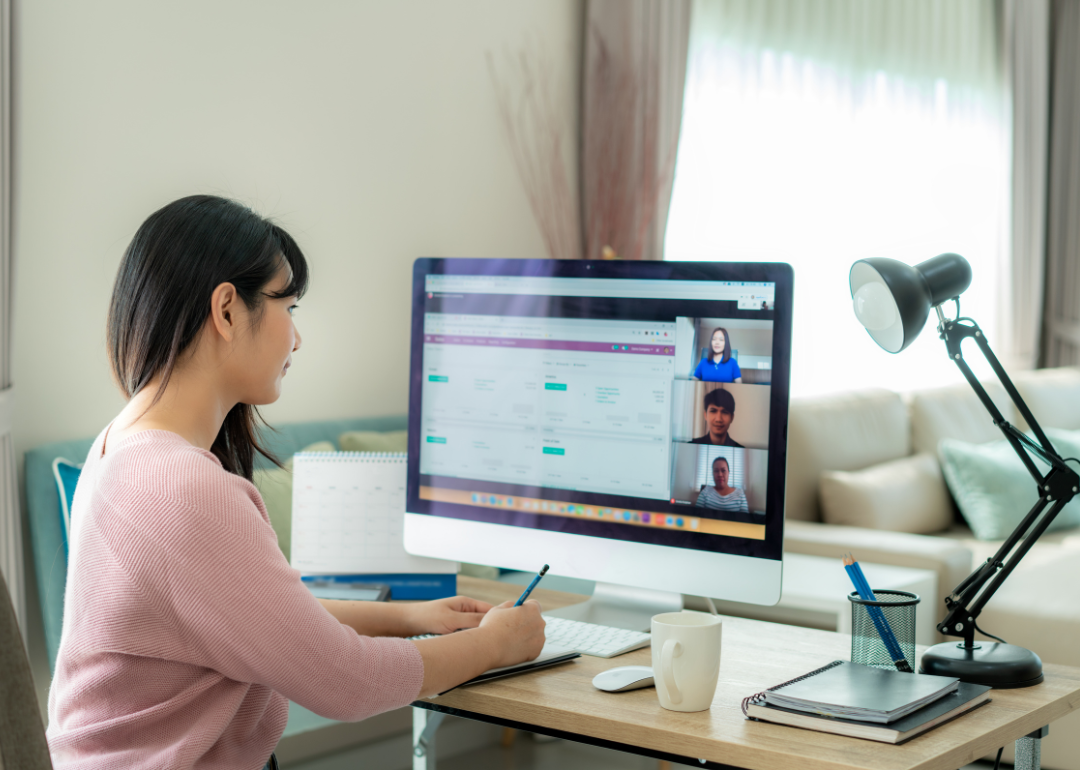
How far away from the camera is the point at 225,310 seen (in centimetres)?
106

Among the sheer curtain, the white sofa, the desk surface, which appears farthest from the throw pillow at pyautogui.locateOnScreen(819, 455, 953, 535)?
the desk surface

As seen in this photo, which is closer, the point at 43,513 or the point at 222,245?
the point at 222,245

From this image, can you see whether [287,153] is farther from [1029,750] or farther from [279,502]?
[1029,750]

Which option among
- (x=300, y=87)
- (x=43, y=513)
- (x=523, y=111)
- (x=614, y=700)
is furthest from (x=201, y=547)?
(x=523, y=111)

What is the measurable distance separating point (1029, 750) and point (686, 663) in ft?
1.34

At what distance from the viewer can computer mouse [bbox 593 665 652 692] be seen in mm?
1117

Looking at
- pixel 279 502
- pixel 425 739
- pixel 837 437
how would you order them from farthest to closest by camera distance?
pixel 837 437
pixel 279 502
pixel 425 739

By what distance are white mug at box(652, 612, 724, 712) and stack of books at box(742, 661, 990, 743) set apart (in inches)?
1.9

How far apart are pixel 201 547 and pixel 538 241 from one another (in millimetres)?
2683

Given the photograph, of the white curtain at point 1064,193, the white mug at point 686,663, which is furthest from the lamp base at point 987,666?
the white curtain at point 1064,193

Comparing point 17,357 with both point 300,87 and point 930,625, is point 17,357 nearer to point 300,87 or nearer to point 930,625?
point 300,87

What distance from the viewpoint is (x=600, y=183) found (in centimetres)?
351

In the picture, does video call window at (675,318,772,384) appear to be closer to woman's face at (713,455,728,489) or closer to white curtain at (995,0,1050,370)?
woman's face at (713,455,728,489)

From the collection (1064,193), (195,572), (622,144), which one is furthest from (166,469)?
(1064,193)
